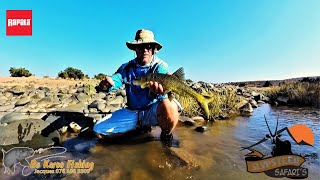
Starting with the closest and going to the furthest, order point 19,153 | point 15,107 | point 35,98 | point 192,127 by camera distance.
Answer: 1. point 19,153
2. point 192,127
3. point 15,107
4. point 35,98

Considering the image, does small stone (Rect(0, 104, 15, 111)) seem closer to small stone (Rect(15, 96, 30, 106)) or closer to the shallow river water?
small stone (Rect(15, 96, 30, 106))

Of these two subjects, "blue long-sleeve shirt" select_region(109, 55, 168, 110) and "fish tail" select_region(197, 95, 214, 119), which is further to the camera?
"blue long-sleeve shirt" select_region(109, 55, 168, 110)

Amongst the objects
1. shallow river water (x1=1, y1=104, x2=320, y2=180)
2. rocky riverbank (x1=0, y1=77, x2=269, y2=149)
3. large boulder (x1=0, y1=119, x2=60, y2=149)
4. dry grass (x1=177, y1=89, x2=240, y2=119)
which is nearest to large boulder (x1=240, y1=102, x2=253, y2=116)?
rocky riverbank (x1=0, y1=77, x2=269, y2=149)

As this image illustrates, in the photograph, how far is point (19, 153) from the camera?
169 inches

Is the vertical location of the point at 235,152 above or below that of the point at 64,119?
below

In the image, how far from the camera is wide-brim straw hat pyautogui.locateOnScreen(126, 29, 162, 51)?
498 cm

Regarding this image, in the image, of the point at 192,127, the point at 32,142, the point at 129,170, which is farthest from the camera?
the point at 192,127

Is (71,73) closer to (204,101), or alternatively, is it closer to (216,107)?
(216,107)

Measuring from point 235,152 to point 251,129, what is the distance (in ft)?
7.84

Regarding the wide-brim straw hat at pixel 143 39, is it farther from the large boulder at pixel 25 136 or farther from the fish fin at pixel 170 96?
the large boulder at pixel 25 136

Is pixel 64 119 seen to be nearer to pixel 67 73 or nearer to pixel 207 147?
pixel 207 147

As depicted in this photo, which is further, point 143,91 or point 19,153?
point 143,91

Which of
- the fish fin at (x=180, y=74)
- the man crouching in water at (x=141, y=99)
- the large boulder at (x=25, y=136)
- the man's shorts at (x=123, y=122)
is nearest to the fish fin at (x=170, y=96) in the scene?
the man crouching in water at (x=141, y=99)

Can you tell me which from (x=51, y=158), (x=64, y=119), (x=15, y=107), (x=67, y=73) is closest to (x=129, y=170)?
(x=51, y=158)
